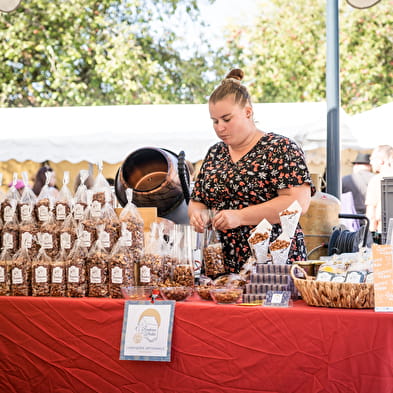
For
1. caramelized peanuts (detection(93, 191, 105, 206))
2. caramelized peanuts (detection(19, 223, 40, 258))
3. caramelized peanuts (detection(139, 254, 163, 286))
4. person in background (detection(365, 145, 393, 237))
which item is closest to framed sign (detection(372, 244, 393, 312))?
caramelized peanuts (detection(139, 254, 163, 286))

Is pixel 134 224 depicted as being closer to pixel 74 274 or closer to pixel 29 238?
pixel 74 274

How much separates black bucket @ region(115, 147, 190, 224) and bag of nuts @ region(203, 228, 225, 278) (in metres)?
0.54

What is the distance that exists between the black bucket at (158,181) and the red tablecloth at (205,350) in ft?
2.74

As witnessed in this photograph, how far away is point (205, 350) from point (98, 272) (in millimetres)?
464

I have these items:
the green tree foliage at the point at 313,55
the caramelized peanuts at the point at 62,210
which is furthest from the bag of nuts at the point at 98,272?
the green tree foliage at the point at 313,55

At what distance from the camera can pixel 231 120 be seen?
2.55m

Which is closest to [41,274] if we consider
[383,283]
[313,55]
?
[383,283]

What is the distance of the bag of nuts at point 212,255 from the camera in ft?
7.77

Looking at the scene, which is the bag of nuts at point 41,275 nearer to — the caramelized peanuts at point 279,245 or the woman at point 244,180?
the woman at point 244,180

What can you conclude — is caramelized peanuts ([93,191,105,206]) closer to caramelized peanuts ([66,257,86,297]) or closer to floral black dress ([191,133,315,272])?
caramelized peanuts ([66,257,86,297])

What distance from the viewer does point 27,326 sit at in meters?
2.19

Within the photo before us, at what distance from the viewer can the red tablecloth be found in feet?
5.90

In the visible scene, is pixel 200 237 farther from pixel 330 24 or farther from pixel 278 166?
pixel 330 24

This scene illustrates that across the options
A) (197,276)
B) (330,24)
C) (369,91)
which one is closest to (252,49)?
(369,91)
